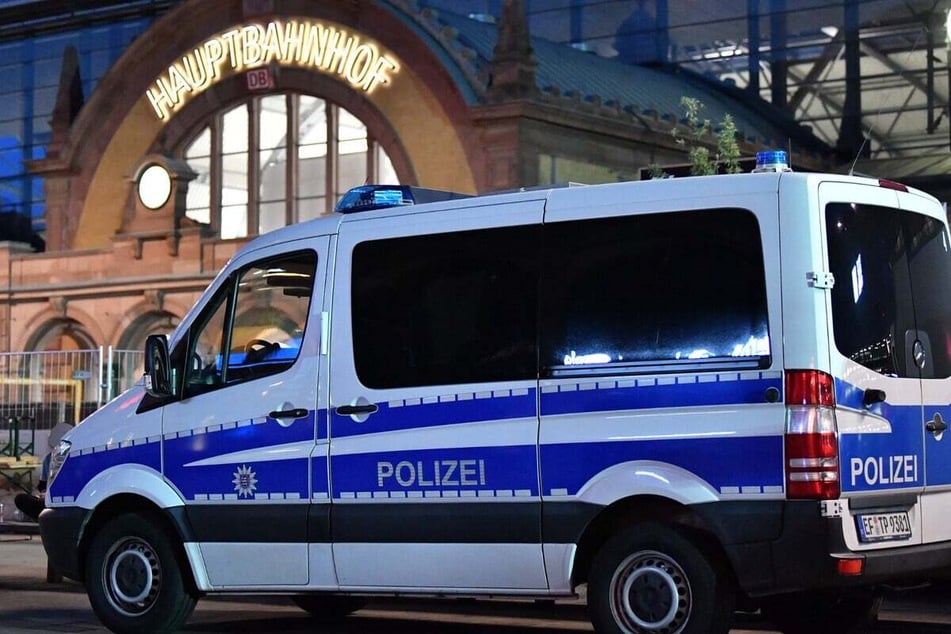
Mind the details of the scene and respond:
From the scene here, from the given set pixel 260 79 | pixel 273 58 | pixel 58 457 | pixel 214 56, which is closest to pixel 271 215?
pixel 260 79

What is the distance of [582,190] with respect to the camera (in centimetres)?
888

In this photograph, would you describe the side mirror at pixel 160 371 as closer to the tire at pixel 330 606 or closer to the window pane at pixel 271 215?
the tire at pixel 330 606

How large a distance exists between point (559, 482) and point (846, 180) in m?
2.01

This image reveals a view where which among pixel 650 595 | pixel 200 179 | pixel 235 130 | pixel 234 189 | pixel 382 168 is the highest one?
pixel 235 130

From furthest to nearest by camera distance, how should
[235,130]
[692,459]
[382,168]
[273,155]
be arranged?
[235,130]
[273,155]
[382,168]
[692,459]

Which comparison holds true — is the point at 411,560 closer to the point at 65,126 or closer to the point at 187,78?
the point at 187,78

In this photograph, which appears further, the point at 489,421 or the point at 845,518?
the point at 489,421

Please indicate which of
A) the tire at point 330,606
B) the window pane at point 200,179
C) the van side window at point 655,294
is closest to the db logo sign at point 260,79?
the window pane at point 200,179

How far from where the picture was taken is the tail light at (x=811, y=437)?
7906 millimetres

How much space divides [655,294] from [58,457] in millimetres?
4078

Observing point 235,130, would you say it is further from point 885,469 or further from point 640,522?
point 885,469

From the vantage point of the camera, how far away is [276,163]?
35.0m

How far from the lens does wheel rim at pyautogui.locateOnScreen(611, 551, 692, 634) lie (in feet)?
27.2

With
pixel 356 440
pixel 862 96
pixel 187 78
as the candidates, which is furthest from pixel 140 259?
pixel 356 440
